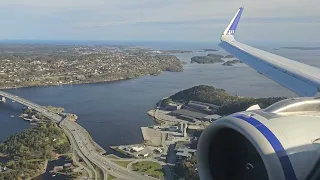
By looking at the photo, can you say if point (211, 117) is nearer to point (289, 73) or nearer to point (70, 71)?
point (289, 73)

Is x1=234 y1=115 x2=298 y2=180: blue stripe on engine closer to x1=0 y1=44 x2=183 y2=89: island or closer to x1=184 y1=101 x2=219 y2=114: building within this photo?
x1=184 y1=101 x2=219 y2=114: building

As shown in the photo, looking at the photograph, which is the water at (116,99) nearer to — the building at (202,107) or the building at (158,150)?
the building at (158,150)

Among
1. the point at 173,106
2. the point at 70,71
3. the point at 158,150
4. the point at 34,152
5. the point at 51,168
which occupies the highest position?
the point at 70,71

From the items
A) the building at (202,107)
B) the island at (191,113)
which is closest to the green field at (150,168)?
the island at (191,113)

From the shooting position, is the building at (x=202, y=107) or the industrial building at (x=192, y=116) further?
the building at (x=202, y=107)

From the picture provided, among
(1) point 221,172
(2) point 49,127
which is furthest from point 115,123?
(1) point 221,172

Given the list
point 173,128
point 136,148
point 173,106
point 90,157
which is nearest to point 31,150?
point 90,157
